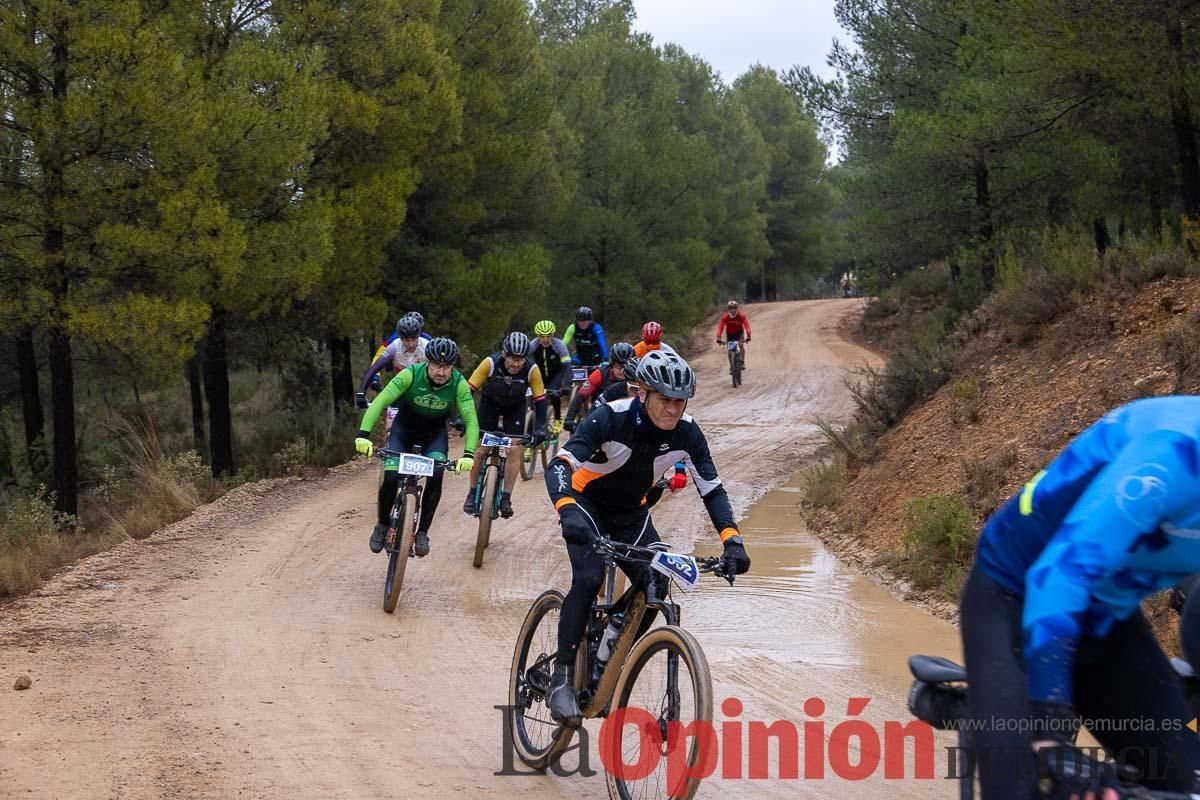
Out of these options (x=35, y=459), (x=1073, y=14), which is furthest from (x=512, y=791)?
(x=35, y=459)

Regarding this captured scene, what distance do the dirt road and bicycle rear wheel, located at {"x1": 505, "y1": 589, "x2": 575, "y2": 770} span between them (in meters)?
0.16

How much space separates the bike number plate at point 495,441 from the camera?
11109mm

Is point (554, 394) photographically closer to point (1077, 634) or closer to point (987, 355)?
point (987, 355)

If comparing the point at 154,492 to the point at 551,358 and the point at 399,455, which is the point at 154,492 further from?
the point at 399,455

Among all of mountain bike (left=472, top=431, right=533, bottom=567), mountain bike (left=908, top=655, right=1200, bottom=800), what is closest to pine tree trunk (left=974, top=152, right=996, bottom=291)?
mountain bike (left=472, top=431, right=533, bottom=567)

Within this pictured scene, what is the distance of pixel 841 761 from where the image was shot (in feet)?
18.9

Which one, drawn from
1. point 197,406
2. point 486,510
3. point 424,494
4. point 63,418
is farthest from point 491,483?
point 197,406

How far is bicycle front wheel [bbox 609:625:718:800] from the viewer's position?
14.4ft

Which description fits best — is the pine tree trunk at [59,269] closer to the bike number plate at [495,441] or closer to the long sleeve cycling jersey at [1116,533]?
the bike number plate at [495,441]

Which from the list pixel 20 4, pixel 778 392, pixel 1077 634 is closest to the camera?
pixel 1077 634

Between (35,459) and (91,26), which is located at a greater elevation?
(91,26)

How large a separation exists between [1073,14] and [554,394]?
791 cm

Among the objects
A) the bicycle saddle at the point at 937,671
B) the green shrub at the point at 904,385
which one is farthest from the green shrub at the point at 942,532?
the bicycle saddle at the point at 937,671

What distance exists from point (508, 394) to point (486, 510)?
1.40 meters
